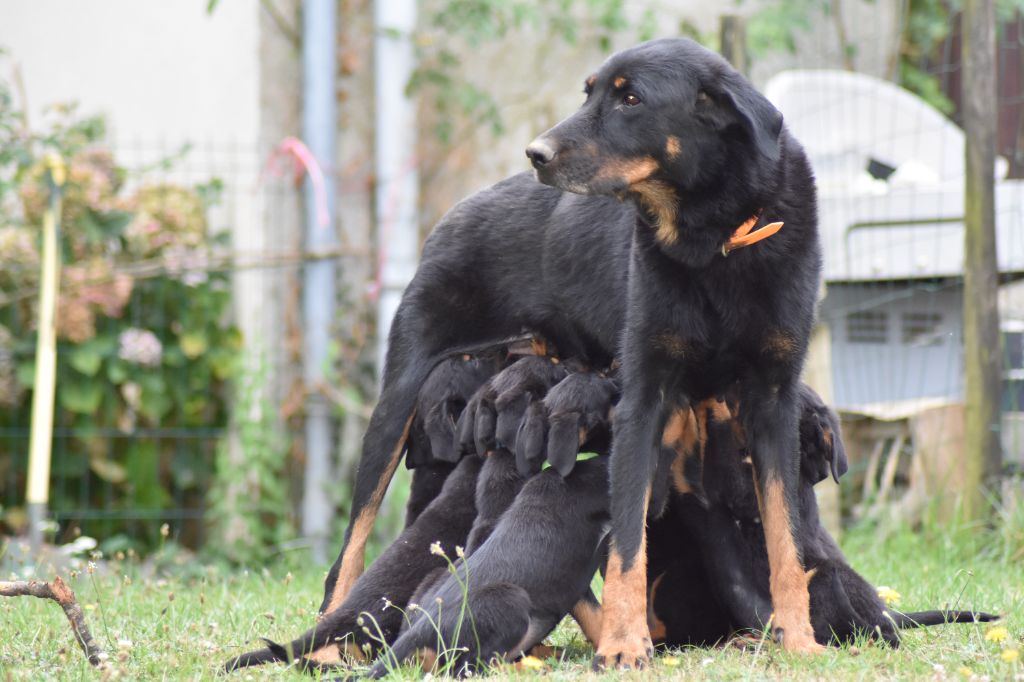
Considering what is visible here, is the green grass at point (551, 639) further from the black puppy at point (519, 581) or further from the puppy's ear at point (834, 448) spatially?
the puppy's ear at point (834, 448)

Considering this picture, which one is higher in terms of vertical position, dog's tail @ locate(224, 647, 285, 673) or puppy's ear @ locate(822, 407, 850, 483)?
puppy's ear @ locate(822, 407, 850, 483)

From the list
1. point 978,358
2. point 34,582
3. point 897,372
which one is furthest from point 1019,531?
point 34,582

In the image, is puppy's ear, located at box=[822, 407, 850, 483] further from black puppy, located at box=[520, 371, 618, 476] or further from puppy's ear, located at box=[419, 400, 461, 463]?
puppy's ear, located at box=[419, 400, 461, 463]

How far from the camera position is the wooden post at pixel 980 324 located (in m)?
5.50

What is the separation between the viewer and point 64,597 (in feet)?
10.1

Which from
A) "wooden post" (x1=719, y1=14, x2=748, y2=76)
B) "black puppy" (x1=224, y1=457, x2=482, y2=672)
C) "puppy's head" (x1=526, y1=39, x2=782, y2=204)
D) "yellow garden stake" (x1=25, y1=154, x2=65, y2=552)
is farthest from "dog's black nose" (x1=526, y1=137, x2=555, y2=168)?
"yellow garden stake" (x1=25, y1=154, x2=65, y2=552)

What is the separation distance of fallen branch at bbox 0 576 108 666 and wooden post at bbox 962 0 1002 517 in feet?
12.8

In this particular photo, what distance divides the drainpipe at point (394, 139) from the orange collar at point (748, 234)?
14.4 ft

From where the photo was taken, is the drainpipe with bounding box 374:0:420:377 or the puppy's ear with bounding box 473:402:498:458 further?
the drainpipe with bounding box 374:0:420:377

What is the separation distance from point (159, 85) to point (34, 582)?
540cm

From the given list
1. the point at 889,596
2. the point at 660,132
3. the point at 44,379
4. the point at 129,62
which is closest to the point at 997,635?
the point at 889,596

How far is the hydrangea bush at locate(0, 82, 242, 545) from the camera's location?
6.84 m

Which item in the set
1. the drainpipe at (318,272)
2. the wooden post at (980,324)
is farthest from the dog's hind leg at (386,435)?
the drainpipe at (318,272)


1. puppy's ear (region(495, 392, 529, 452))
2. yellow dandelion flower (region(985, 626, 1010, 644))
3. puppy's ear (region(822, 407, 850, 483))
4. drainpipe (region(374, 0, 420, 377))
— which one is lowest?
yellow dandelion flower (region(985, 626, 1010, 644))
